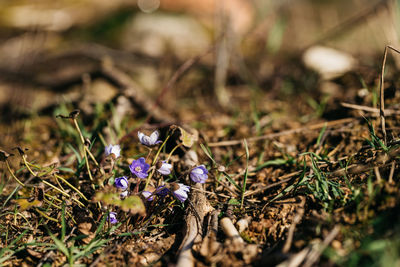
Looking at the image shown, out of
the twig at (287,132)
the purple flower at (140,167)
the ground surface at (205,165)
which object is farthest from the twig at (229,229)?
the twig at (287,132)

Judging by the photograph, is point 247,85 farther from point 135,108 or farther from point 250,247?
point 250,247

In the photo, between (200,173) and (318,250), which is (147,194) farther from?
(318,250)

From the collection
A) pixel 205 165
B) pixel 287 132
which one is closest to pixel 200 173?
pixel 205 165

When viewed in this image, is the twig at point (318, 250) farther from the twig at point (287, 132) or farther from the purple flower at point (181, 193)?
the twig at point (287, 132)

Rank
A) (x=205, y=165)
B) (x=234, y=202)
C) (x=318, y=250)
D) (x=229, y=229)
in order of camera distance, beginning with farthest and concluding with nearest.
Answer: (x=205, y=165), (x=234, y=202), (x=229, y=229), (x=318, y=250)

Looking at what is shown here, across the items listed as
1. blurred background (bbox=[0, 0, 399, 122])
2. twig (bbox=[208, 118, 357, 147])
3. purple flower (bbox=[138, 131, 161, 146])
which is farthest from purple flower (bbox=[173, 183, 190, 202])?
blurred background (bbox=[0, 0, 399, 122])
